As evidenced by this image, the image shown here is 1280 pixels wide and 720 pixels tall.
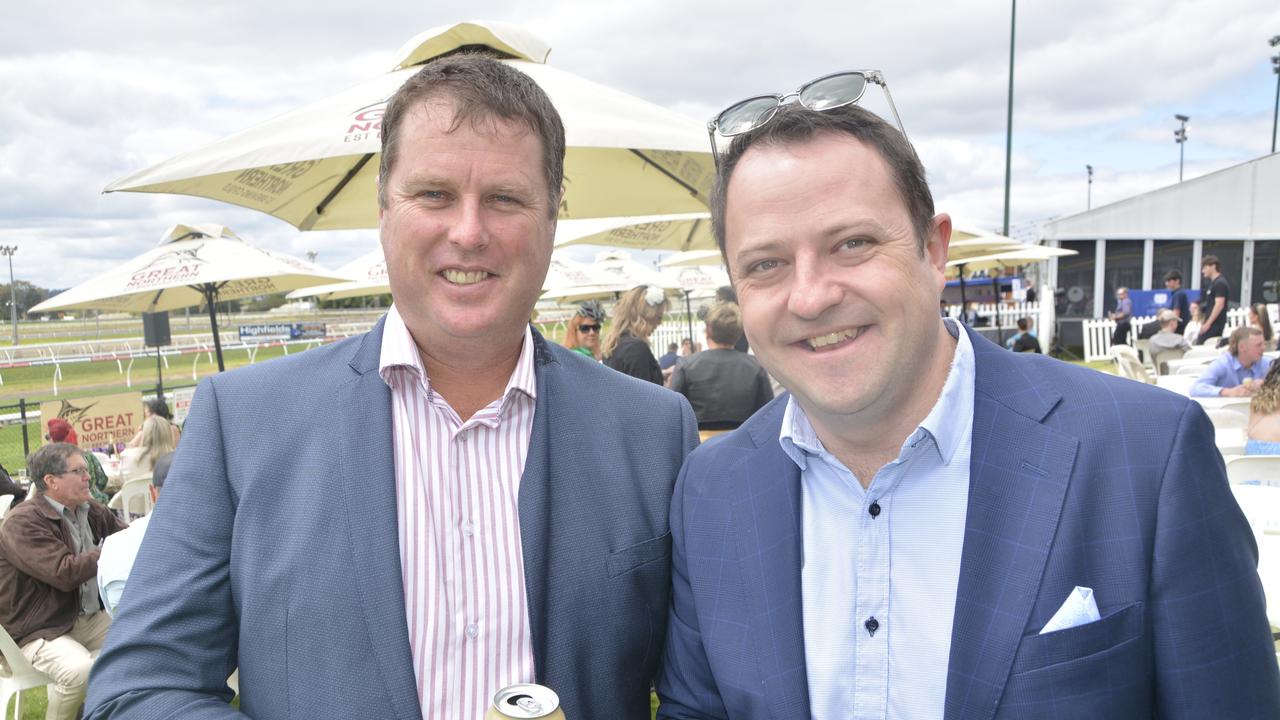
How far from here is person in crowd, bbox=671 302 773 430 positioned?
618 cm

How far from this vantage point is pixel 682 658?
1.79 metres

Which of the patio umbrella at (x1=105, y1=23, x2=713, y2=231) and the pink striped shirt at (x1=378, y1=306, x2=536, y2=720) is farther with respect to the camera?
the patio umbrella at (x1=105, y1=23, x2=713, y2=231)

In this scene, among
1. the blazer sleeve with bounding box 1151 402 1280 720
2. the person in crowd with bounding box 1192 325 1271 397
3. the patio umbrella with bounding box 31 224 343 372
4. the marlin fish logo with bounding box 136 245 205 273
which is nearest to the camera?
the blazer sleeve with bounding box 1151 402 1280 720

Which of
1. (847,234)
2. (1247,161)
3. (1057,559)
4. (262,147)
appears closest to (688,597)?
(1057,559)

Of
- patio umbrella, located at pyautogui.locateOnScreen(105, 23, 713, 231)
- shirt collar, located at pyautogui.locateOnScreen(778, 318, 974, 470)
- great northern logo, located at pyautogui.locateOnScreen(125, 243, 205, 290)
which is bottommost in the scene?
shirt collar, located at pyautogui.locateOnScreen(778, 318, 974, 470)

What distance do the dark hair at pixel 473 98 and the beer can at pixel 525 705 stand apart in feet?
3.46

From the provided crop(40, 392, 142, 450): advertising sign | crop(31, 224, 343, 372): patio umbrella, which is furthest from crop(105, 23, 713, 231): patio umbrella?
crop(40, 392, 142, 450): advertising sign

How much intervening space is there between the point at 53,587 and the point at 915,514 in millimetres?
5197

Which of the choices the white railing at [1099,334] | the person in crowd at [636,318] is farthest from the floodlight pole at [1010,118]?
the person in crowd at [636,318]

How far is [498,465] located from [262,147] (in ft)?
8.79

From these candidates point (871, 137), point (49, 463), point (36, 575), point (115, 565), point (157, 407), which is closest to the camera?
point (871, 137)

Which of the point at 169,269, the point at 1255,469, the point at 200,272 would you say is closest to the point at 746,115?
the point at 1255,469

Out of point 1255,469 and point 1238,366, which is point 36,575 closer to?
point 1255,469

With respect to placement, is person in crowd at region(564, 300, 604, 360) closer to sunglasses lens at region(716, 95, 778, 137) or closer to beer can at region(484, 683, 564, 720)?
sunglasses lens at region(716, 95, 778, 137)
